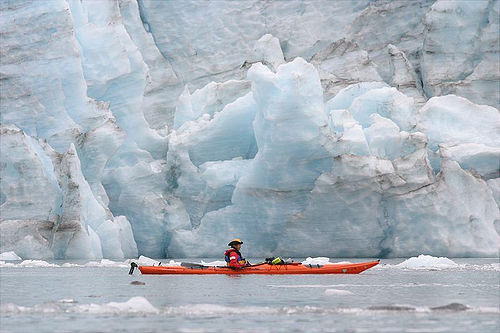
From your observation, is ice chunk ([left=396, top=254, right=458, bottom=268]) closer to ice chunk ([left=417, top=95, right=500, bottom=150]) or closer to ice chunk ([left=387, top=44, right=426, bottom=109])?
ice chunk ([left=417, top=95, right=500, bottom=150])

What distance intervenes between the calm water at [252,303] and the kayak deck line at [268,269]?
22 centimetres

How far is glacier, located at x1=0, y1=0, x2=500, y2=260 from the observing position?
26.1 meters

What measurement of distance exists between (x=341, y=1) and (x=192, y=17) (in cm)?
578

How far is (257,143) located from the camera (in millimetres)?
27531

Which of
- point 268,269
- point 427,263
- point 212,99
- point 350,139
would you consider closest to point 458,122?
point 350,139

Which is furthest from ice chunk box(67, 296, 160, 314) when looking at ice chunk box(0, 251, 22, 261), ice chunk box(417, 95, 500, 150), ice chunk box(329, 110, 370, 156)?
ice chunk box(417, 95, 500, 150)

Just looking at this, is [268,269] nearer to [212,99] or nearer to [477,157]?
[477,157]

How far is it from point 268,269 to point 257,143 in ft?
24.6

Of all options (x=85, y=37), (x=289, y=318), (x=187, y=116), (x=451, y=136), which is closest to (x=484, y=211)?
(x=451, y=136)

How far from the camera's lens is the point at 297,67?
27000 millimetres

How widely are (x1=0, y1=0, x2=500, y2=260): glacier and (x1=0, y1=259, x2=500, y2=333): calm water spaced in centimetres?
580

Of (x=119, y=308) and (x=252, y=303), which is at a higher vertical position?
(x=252, y=303)

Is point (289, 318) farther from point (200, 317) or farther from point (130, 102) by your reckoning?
point (130, 102)

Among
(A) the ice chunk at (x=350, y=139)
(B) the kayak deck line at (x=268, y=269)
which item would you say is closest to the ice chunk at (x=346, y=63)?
(A) the ice chunk at (x=350, y=139)
